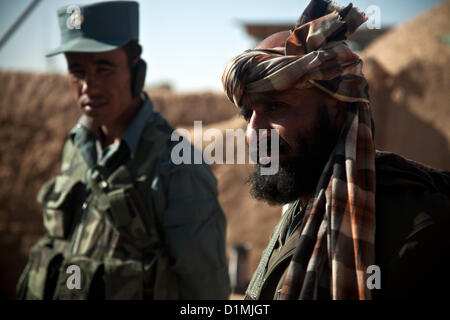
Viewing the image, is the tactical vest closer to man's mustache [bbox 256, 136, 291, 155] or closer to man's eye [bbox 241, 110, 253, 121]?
man's eye [bbox 241, 110, 253, 121]

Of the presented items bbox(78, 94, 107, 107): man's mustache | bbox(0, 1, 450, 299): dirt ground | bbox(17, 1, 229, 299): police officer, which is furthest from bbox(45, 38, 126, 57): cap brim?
bbox(0, 1, 450, 299): dirt ground

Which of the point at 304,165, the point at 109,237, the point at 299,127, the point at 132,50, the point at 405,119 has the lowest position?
the point at 109,237

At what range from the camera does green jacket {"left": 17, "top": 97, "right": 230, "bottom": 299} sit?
8.89ft

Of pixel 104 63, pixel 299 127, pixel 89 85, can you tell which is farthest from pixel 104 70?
pixel 299 127

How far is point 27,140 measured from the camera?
10.1 m

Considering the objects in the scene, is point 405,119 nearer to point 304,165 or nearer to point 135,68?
point 135,68

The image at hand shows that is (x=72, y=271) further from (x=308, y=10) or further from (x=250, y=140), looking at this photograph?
(x=308, y=10)

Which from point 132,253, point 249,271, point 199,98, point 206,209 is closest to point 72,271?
point 132,253

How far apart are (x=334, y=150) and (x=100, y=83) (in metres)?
1.88

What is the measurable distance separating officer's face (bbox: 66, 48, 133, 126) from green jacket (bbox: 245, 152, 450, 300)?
1803mm

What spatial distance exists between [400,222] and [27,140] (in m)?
9.94

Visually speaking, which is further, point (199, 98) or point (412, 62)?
point (199, 98)

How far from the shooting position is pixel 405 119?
9227mm

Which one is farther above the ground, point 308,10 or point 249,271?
point 308,10
